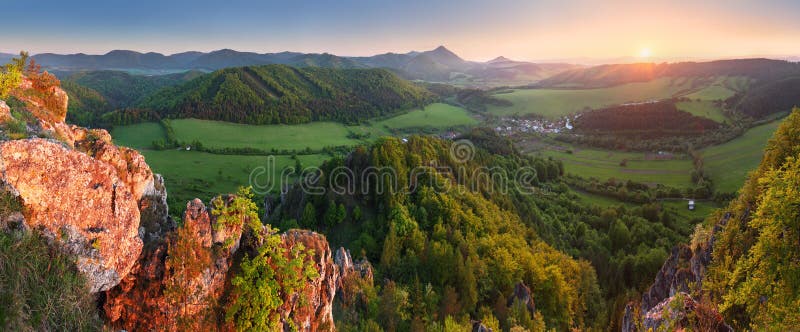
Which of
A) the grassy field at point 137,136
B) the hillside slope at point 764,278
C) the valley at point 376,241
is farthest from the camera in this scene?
the grassy field at point 137,136

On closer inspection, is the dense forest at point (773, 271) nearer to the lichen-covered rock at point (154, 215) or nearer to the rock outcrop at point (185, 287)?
the rock outcrop at point (185, 287)

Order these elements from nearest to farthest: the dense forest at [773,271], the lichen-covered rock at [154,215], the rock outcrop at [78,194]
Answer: the rock outcrop at [78,194] → the lichen-covered rock at [154,215] → the dense forest at [773,271]

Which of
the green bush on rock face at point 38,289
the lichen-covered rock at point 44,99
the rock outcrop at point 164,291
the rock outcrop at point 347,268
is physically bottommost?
the rock outcrop at point 347,268

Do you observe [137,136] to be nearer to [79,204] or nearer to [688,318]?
[79,204]

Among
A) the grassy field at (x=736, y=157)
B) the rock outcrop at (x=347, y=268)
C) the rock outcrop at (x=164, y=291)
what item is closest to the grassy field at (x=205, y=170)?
the rock outcrop at (x=347, y=268)

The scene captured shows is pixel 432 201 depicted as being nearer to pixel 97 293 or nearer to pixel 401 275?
pixel 401 275

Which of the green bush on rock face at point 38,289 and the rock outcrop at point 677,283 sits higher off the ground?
the green bush on rock face at point 38,289

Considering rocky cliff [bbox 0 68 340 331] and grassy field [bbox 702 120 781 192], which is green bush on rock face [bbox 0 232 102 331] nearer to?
rocky cliff [bbox 0 68 340 331]
